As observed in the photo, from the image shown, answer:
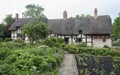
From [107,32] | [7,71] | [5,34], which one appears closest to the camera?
[7,71]

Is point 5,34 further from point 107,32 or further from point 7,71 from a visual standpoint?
point 7,71

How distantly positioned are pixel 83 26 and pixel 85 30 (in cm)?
145

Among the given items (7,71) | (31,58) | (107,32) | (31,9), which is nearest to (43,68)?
(31,58)

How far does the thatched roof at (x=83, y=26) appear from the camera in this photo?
144 feet

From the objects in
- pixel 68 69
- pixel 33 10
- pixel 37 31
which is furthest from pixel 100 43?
pixel 33 10

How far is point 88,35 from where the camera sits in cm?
4406

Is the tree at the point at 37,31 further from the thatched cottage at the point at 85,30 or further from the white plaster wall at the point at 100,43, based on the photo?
the white plaster wall at the point at 100,43

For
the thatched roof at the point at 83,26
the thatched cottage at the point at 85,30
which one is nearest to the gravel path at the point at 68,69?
the thatched cottage at the point at 85,30

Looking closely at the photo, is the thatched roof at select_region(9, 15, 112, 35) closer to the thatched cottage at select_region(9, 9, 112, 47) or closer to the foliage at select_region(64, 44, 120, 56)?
the thatched cottage at select_region(9, 9, 112, 47)

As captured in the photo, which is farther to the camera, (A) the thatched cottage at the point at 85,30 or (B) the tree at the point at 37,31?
(A) the thatched cottage at the point at 85,30

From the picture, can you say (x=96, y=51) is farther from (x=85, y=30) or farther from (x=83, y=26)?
(x=83, y=26)

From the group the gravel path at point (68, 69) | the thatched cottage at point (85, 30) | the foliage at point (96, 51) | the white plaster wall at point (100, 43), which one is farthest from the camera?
the thatched cottage at point (85, 30)

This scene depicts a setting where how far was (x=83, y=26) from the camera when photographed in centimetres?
4559

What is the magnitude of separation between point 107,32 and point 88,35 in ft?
11.0
